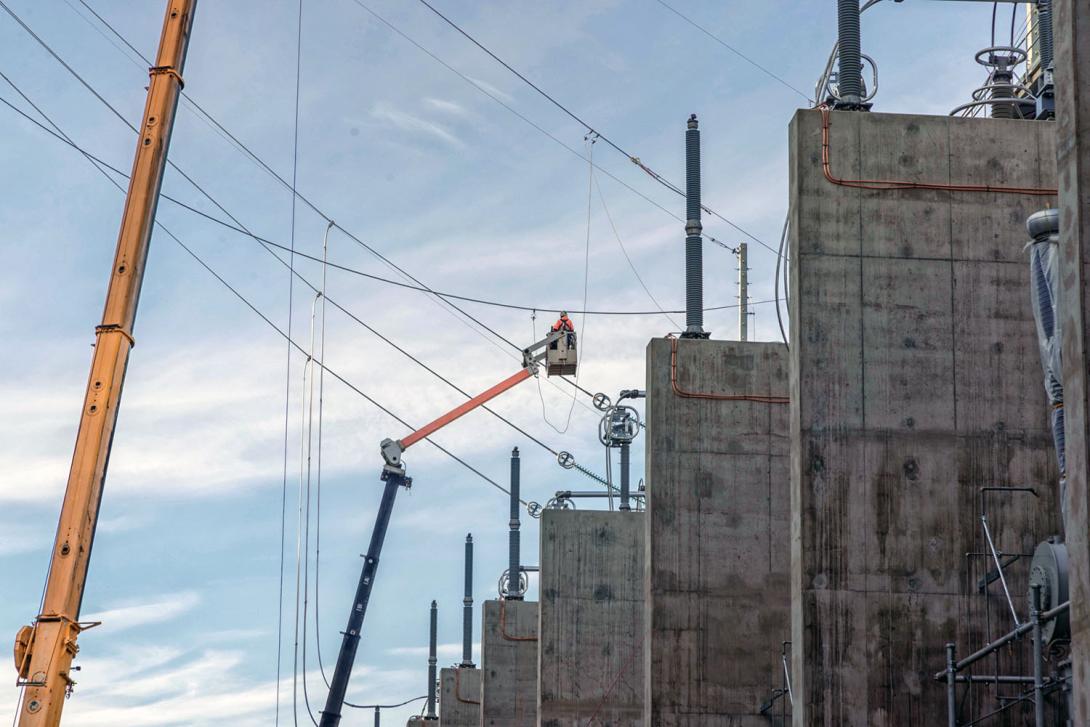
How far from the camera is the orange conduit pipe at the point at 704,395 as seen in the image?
26047mm

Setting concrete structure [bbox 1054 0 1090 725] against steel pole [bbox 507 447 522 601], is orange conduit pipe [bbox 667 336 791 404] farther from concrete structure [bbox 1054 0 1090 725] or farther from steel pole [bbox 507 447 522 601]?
steel pole [bbox 507 447 522 601]

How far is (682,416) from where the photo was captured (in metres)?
26.1

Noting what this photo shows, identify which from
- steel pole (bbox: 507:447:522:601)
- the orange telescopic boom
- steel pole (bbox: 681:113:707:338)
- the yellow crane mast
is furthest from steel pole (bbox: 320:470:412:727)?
the yellow crane mast

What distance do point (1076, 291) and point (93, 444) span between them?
1169cm

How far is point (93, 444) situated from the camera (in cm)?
1898

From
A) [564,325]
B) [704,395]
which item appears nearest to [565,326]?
[564,325]

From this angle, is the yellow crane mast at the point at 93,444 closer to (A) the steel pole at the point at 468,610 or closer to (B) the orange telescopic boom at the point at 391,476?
(B) the orange telescopic boom at the point at 391,476

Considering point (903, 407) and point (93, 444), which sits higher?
point (903, 407)

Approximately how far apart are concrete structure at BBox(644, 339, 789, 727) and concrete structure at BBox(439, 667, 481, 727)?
39.9 meters

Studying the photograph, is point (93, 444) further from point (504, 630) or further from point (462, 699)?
point (462, 699)

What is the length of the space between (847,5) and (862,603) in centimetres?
746

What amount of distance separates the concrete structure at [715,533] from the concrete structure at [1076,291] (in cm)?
1393

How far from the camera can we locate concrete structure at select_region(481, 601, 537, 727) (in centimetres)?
4825

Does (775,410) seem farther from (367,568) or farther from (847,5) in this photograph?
(367,568)
